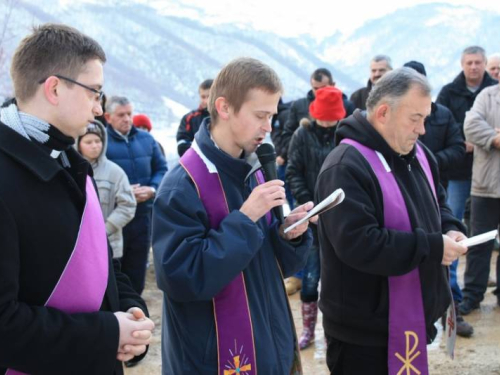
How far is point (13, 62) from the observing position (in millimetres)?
1778

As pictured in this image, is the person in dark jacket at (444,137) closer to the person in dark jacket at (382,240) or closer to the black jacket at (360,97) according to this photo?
the black jacket at (360,97)

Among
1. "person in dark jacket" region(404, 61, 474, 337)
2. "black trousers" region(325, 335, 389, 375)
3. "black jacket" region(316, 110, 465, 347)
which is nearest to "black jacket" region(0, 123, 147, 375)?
"black jacket" region(316, 110, 465, 347)

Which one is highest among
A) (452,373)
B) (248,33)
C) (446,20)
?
(446,20)

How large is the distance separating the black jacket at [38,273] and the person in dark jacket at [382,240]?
1358 mm

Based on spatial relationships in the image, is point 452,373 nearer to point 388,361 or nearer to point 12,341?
point 388,361

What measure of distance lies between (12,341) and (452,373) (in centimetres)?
368

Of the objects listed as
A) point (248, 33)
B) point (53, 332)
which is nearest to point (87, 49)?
point (53, 332)

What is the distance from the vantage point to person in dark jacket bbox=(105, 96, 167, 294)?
519cm

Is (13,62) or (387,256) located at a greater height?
(13,62)

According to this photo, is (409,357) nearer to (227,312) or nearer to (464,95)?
(227,312)

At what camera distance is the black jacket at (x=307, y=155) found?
516 cm

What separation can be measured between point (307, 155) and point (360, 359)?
2606 millimetres

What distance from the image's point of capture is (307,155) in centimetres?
520

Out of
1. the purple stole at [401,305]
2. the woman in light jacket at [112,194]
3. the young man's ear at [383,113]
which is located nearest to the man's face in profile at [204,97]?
the woman in light jacket at [112,194]
